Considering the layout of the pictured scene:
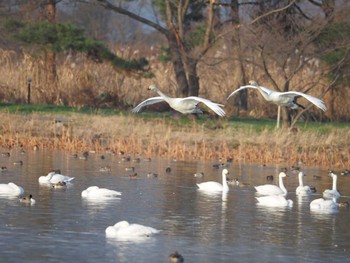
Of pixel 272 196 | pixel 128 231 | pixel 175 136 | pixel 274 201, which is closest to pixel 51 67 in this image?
pixel 175 136

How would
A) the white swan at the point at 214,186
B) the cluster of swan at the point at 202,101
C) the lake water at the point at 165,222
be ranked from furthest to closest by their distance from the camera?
the cluster of swan at the point at 202,101 → the white swan at the point at 214,186 → the lake water at the point at 165,222

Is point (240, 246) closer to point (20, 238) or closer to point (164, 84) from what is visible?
point (20, 238)

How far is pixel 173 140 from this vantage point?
28484mm

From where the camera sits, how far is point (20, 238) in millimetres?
14758

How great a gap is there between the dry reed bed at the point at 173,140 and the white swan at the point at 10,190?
309 inches

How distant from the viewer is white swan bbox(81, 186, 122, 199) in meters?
18.8

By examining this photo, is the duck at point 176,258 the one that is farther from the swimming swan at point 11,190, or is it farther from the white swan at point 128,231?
the swimming swan at point 11,190

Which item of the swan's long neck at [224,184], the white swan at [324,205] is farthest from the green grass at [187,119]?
the white swan at [324,205]

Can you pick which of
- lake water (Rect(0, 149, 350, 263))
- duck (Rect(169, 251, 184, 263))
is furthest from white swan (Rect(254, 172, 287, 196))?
duck (Rect(169, 251, 184, 263))

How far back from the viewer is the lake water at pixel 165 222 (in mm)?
14141

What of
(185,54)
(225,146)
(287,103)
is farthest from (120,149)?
(185,54)

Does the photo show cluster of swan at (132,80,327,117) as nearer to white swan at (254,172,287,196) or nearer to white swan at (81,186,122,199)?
white swan at (254,172,287,196)

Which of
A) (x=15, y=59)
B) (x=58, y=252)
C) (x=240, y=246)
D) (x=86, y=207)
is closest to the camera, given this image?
(x=58, y=252)

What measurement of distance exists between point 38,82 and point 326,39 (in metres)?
9.23
